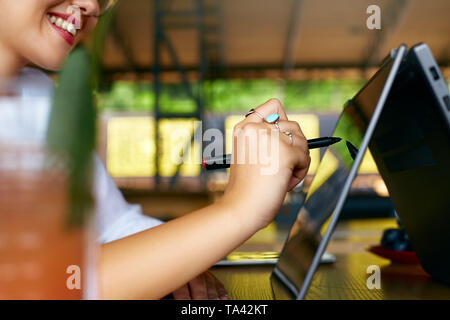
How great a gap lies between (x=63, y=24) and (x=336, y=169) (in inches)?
15.5

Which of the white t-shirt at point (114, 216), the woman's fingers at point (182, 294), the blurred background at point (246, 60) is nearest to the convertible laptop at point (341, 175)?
the woman's fingers at point (182, 294)

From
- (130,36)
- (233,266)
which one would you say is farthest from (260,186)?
(130,36)

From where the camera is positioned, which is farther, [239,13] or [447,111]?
[239,13]

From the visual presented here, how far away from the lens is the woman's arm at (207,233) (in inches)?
12.2

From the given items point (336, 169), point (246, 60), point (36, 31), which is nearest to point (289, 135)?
→ point (336, 169)

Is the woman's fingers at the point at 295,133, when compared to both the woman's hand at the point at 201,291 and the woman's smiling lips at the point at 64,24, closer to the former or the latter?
the woman's hand at the point at 201,291

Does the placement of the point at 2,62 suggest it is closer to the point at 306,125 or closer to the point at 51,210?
the point at 51,210

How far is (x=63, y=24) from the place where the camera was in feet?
1.65

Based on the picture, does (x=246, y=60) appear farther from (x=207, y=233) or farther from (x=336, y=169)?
(x=207, y=233)

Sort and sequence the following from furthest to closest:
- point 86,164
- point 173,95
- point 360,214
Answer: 1. point 173,95
2. point 360,214
3. point 86,164

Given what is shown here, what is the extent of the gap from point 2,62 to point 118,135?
8.00 meters

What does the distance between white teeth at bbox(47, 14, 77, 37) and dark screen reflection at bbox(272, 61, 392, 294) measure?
0.38m

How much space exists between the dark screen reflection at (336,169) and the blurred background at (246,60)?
5647 mm

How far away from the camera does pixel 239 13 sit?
791cm
